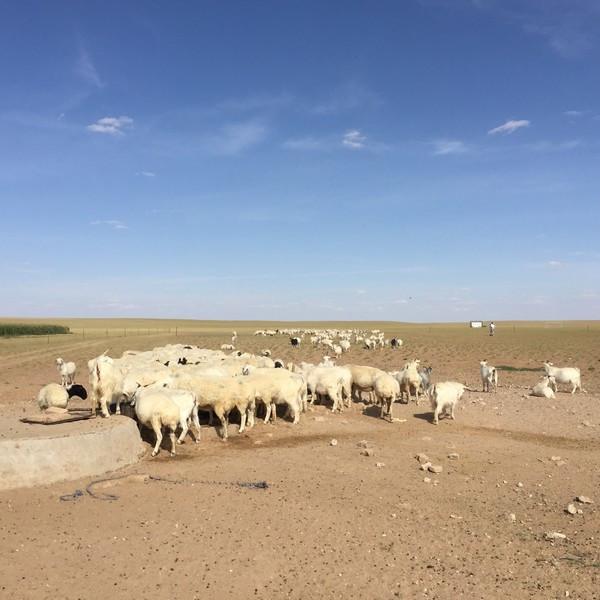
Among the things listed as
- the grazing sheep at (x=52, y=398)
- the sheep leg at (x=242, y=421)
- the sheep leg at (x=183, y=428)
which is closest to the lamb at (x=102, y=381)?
the sheep leg at (x=183, y=428)

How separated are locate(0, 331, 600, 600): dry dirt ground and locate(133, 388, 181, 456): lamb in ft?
1.60

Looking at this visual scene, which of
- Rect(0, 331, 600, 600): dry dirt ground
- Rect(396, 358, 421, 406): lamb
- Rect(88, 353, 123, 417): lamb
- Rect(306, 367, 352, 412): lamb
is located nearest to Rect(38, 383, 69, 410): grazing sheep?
Rect(0, 331, 600, 600): dry dirt ground

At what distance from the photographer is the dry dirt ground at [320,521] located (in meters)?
6.10

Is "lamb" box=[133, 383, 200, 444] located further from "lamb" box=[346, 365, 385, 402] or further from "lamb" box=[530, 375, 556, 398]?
"lamb" box=[530, 375, 556, 398]

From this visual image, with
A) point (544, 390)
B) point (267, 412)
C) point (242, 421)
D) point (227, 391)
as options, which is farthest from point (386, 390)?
point (544, 390)

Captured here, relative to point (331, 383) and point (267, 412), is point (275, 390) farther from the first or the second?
point (331, 383)

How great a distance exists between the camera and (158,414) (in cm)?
1066

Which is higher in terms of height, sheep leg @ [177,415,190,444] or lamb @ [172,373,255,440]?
lamb @ [172,373,255,440]

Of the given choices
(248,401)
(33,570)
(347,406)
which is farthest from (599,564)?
(347,406)

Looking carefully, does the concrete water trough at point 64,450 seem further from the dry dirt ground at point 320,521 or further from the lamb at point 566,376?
the lamb at point 566,376

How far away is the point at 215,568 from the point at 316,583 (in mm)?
1218

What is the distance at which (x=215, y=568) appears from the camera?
6.38 meters

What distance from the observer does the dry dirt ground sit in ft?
20.0

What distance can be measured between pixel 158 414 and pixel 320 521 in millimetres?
4339
